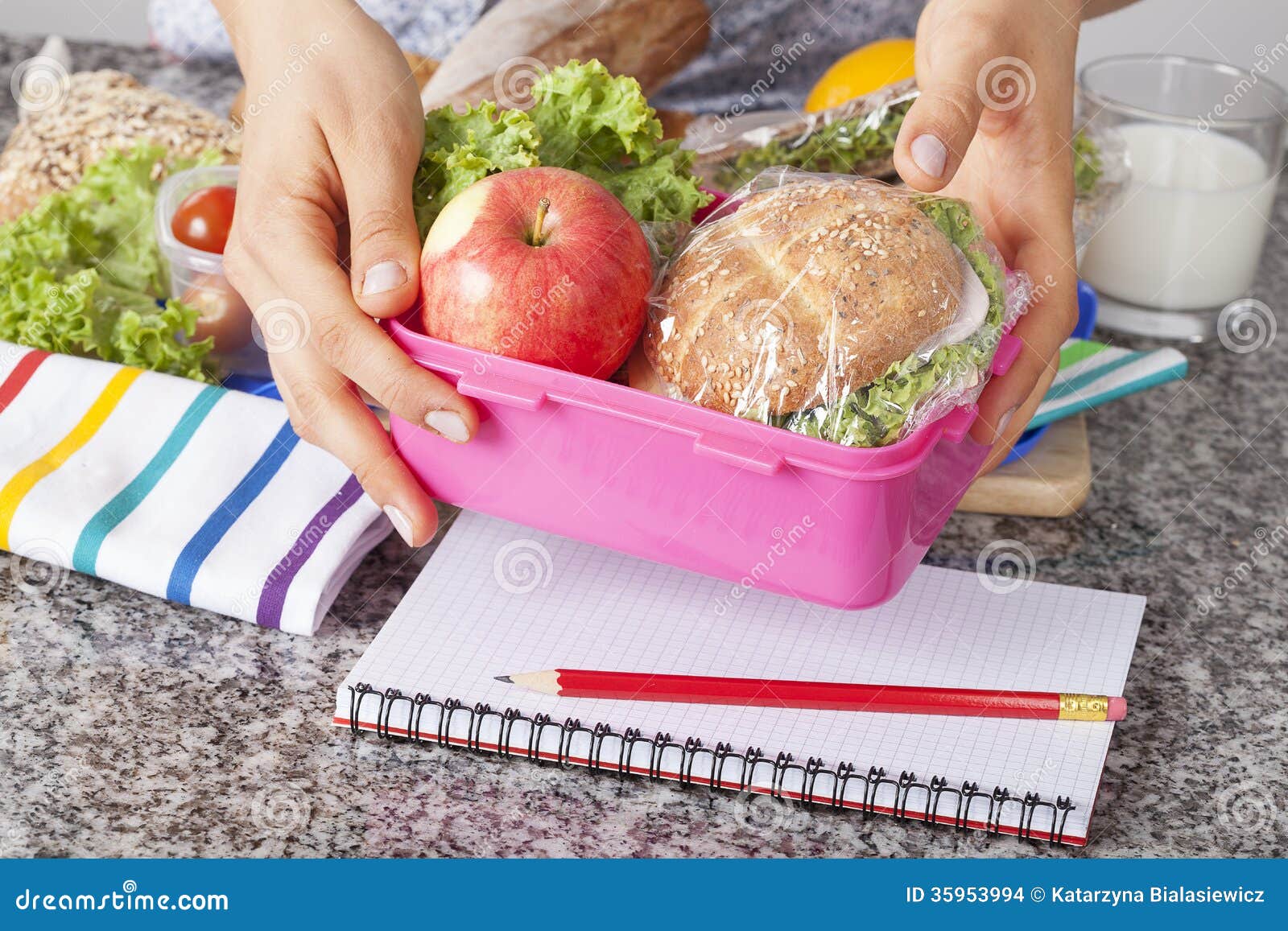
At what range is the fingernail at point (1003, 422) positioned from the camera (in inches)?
44.2

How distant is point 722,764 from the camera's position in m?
1.00

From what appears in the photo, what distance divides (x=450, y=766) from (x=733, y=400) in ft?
1.18

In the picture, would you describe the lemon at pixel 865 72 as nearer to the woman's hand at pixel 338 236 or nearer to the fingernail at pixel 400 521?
the woman's hand at pixel 338 236

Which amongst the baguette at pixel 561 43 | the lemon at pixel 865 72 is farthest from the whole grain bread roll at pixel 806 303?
the lemon at pixel 865 72

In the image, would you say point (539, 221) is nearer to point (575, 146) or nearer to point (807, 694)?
point (575, 146)

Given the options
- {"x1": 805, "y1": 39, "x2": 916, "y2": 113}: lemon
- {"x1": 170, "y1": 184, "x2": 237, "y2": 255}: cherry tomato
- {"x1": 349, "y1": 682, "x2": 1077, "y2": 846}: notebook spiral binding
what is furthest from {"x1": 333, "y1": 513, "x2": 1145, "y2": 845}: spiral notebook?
{"x1": 805, "y1": 39, "x2": 916, "y2": 113}: lemon

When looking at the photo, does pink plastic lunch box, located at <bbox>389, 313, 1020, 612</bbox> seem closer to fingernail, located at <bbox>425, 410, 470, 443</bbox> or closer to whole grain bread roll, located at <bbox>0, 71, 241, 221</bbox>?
fingernail, located at <bbox>425, 410, 470, 443</bbox>

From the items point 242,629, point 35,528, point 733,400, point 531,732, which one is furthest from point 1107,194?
point 35,528

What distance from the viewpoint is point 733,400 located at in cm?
99

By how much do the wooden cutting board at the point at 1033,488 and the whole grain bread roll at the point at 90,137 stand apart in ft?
3.31

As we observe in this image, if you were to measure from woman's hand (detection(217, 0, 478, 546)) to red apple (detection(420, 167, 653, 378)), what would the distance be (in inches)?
1.7

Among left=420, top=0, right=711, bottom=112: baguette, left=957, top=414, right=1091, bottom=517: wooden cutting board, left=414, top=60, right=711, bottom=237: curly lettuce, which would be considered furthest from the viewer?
left=420, top=0, right=711, bottom=112: baguette

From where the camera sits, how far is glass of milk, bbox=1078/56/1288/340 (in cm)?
160

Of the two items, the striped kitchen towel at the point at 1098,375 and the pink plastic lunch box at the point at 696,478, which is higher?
the pink plastic lunch box at the point at 696,478
